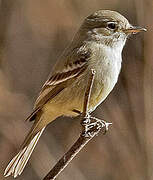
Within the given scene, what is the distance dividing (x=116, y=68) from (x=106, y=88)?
8.0 inches

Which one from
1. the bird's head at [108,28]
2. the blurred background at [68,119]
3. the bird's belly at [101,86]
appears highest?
the bird's head at [108,28]

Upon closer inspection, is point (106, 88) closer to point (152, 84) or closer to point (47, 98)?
point (47, 98)

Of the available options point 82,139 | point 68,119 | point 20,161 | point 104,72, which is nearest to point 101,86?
point 104,72

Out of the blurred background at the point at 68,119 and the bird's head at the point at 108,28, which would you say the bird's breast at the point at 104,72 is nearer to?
the bird's head at the point at 108,28

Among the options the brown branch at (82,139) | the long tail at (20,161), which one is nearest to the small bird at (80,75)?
the long tail at (20,161)

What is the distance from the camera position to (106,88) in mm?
4074

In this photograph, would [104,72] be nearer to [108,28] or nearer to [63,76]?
[63,76]

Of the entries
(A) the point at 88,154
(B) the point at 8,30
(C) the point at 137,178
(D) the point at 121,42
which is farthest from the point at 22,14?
(D) the point at 121,42

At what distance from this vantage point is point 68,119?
6449 millimetres

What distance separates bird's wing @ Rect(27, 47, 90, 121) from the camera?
4180 mm

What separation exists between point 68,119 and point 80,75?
2.32 meters

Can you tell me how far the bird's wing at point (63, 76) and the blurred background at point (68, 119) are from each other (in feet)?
4.75

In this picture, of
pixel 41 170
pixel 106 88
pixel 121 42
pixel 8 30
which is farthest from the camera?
pixel 8 30

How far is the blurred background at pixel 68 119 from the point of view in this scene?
586 centimetres
